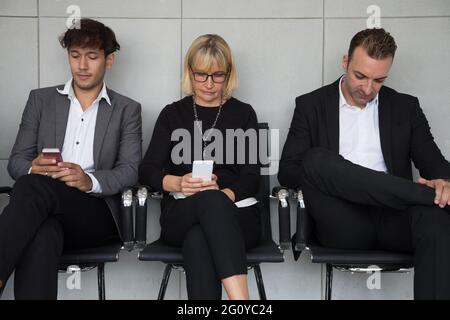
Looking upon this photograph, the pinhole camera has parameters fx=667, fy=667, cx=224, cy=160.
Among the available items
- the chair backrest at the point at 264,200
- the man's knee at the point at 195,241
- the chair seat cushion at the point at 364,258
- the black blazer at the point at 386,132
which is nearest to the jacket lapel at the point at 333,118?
the black blazer at the point at 386,132

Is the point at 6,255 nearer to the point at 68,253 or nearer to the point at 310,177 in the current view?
the point at 68,253

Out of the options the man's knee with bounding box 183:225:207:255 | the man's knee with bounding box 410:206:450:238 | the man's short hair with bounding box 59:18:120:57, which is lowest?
the man's knee with bounding box 183:225:207:255

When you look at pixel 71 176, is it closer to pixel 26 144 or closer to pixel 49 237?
pixel 49 237

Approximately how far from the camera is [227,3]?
12.5 ft

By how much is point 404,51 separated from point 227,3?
3.44ft

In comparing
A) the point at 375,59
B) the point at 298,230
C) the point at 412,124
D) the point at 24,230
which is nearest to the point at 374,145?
the point at 412,124

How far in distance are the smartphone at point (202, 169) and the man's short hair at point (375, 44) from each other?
0.92 meters

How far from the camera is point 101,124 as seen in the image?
3.34m

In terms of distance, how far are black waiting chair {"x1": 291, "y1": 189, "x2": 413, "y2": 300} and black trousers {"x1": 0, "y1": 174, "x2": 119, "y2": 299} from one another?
0.94 m

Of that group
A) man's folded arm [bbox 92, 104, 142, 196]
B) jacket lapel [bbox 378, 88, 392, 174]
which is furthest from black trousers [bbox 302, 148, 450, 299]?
man's folded arm [bbox 92, 104, 142, 196]

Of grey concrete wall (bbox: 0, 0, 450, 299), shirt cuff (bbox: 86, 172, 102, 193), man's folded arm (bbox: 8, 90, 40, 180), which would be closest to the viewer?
shirt cuff (bbox: 86, 172, 102, 193)

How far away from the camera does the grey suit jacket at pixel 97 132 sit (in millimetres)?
3262

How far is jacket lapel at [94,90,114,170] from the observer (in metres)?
3.31

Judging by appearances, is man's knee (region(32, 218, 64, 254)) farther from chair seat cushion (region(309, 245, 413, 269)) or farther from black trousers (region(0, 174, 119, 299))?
chair seat cushion (region(309, 245, 413, 269))
